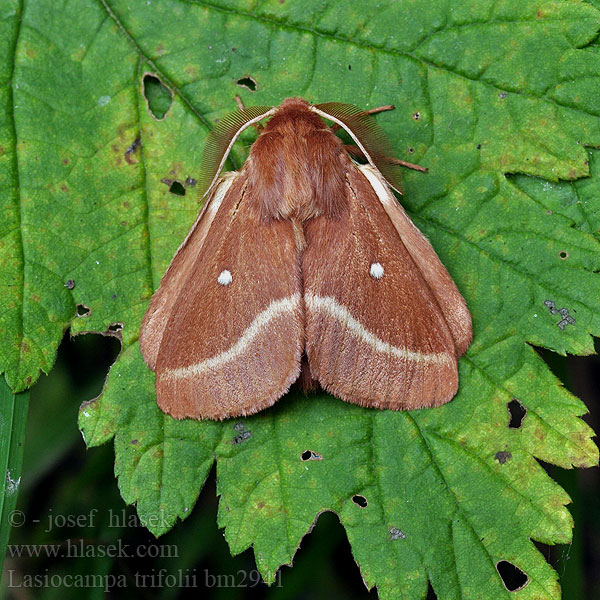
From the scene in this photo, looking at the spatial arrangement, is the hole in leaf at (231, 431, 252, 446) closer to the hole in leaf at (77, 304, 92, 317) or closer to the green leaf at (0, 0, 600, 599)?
the green leaf at (0, 0, 600, 599)

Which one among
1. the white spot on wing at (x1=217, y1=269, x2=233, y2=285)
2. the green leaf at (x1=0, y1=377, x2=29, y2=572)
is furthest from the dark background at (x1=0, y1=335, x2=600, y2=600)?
the white spot on wing at (x1=217, y1=269, x2=233, y2=285)

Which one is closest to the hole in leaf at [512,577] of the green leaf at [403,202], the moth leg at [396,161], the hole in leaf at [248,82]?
the green leaf at [403,202]

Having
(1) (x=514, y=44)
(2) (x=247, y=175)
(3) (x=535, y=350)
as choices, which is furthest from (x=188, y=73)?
(3) (x=535, y=350)

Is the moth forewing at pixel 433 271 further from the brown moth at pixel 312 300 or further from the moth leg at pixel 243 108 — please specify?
the moth leg at pixel 243 108

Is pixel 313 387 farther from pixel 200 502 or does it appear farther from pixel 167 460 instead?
pixel 200 502

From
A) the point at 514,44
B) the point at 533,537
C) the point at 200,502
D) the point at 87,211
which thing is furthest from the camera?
the point at 200,502

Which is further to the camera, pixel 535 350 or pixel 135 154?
pixel 135 154
